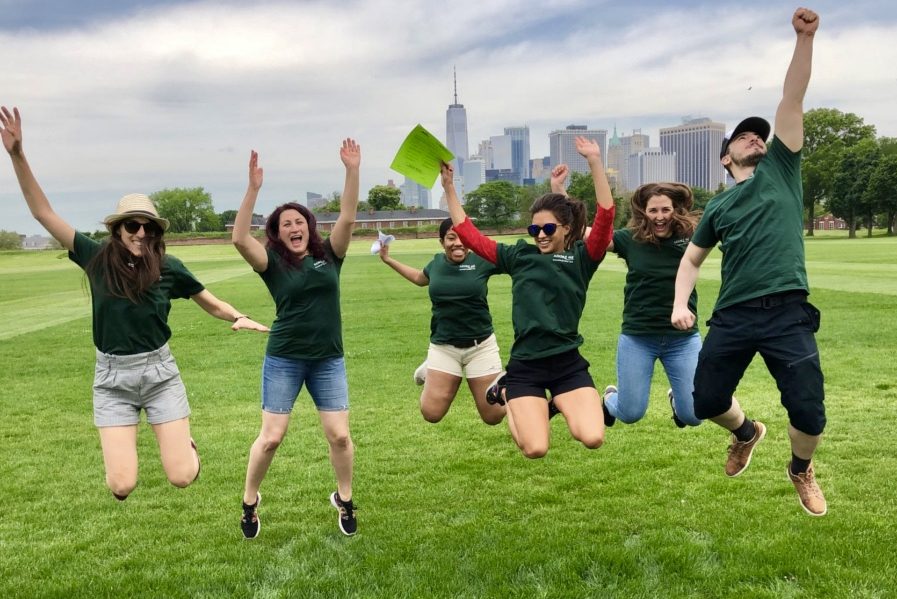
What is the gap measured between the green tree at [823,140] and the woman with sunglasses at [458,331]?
366ft

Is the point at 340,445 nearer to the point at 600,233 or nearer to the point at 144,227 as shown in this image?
the point at 144,227

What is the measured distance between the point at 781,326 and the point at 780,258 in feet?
1.61

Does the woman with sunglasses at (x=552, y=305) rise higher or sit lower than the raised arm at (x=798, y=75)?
lower

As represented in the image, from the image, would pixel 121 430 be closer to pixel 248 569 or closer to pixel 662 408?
pixel 248 569

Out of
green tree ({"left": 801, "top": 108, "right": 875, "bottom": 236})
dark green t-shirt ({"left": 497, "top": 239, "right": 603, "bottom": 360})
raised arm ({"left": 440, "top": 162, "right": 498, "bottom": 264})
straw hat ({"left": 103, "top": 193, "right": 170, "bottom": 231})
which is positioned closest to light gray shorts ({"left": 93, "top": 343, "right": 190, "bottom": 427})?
straw hat ({"left": 103, "top": 193, "right": 170, "bottom": 231})

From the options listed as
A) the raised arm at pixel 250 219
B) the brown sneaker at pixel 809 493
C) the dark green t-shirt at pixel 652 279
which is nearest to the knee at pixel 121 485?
the raised arm at pixel 250 219

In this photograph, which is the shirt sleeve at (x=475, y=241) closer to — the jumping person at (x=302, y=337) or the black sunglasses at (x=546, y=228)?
the black sunglasses at (x=546, y=228)

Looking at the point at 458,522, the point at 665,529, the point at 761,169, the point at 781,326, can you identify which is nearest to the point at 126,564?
the point at 458,522

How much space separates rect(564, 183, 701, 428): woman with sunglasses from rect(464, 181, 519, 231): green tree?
5490 inches

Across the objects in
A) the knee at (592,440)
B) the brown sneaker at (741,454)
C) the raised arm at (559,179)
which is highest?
the raised arm at (559,179)

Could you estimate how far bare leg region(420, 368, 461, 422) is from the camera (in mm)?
8531

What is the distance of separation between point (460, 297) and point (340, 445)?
2.57 meters

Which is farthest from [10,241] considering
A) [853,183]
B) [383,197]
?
[853,183]

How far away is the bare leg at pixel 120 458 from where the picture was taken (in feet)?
19.1
